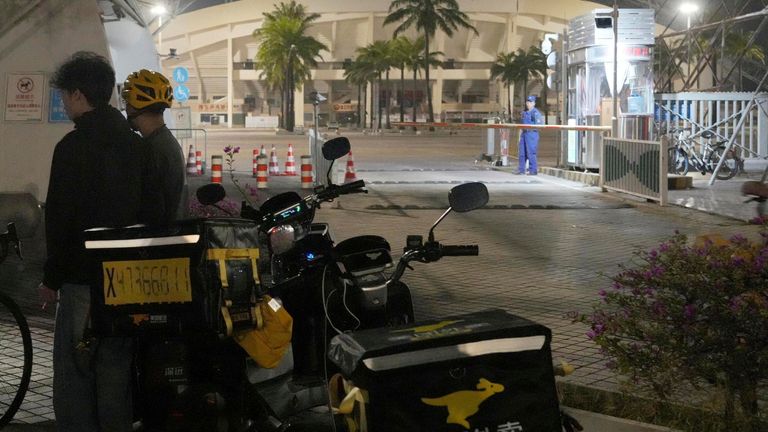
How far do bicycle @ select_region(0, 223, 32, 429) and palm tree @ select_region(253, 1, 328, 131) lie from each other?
76.9m

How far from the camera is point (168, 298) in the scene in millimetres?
3918

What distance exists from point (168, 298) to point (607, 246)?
925cm

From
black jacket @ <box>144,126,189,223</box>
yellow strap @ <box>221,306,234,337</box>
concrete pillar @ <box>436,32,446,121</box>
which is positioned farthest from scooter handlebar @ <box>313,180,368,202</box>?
concrete pillar @ <box>436,32,446,121</box>

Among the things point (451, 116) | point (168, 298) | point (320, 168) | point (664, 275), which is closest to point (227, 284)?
point (168, 298)

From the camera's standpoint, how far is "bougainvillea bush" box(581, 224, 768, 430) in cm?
476

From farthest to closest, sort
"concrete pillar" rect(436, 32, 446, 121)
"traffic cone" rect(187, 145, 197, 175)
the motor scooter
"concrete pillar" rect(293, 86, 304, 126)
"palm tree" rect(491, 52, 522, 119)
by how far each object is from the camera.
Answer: "concrete pillar" rect(436, 32, 446, 121) < "palm tree" rect(491, 52, 522, 119) < "concrete pillar" rect(293, 86, 304, 126) < "traffic cone" rect(187, 145, 197, 175) < the motor scooter

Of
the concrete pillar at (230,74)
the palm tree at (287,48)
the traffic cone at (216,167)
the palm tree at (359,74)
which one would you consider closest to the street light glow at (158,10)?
the traffic cone at (216,167)

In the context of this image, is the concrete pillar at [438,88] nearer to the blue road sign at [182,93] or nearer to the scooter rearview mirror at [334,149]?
the blue road sign at [182,93]

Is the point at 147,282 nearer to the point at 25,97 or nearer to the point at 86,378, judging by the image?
the point at 86,378

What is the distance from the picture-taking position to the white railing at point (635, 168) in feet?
55.1

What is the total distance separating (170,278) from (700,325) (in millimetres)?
2366

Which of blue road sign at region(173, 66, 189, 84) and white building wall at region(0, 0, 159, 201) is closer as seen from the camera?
white building wall at region(0, 0, 159, 201)

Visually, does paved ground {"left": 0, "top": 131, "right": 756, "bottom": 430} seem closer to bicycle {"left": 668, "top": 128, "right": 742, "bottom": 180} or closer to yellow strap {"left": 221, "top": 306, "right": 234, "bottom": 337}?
bicycle {"left": 668, "top": 128, "right": 742, "bottom": 180}

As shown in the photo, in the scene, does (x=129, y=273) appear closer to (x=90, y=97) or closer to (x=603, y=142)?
(x=90, y=97)
